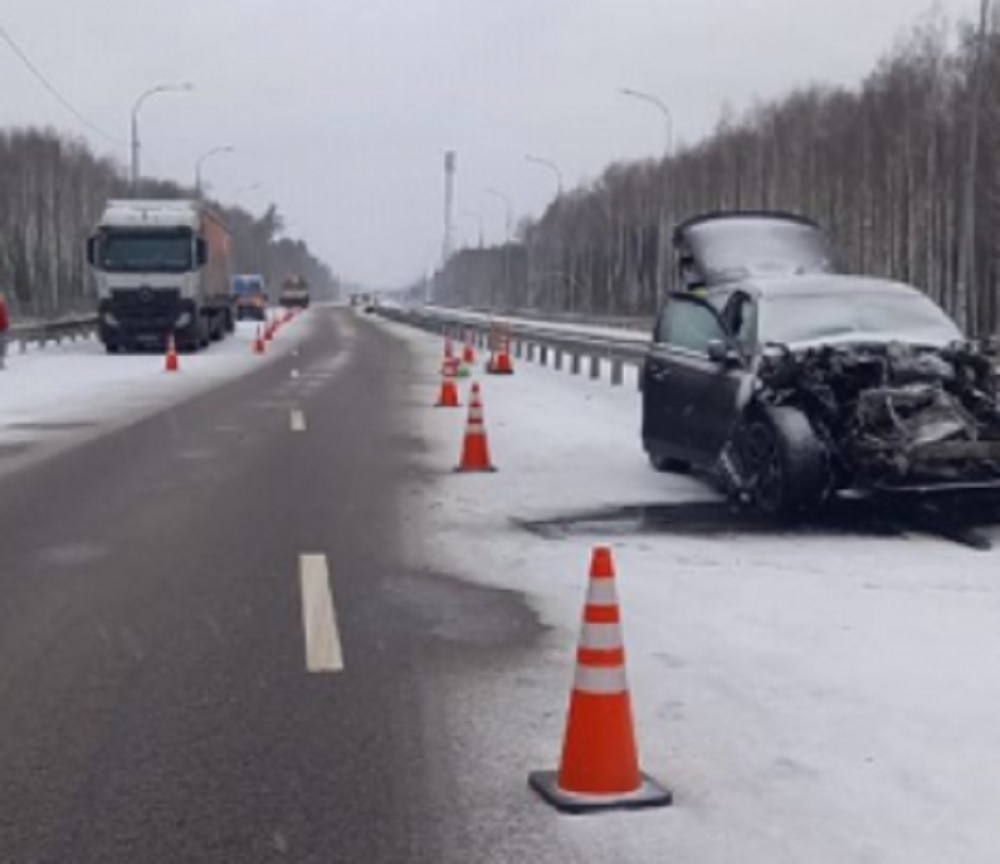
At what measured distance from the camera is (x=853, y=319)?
37.0ft

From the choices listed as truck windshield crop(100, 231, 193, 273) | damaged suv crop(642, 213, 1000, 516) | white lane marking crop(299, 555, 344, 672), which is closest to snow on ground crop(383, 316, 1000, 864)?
damaged suv crop(642, 213, 1000, 516)

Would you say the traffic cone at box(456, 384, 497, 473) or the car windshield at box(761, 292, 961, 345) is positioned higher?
the car windshield at box(761, 292, 961, 345)

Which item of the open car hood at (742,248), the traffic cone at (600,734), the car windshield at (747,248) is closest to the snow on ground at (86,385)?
the open car hood at (742,248)

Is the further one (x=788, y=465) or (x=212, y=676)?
(x=788, y=465)

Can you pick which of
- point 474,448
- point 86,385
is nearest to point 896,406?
point 474,448

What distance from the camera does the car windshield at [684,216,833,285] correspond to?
1430cm

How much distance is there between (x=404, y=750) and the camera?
17.4ft

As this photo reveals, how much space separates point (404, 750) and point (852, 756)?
1630 mm

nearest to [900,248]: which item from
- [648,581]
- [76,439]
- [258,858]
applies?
[76,439]

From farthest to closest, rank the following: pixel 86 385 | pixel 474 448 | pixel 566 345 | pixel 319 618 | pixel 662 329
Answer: pixel 566 345, pixel 86 385, pixel 474 448, pixel 662 329, pixel 319 618

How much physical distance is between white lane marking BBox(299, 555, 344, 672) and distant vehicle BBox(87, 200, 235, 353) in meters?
29.3

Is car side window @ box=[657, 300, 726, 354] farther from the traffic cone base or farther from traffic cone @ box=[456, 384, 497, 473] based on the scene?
the traffic cone base

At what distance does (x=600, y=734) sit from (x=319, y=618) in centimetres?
296

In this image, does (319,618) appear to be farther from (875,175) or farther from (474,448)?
(875,175)
